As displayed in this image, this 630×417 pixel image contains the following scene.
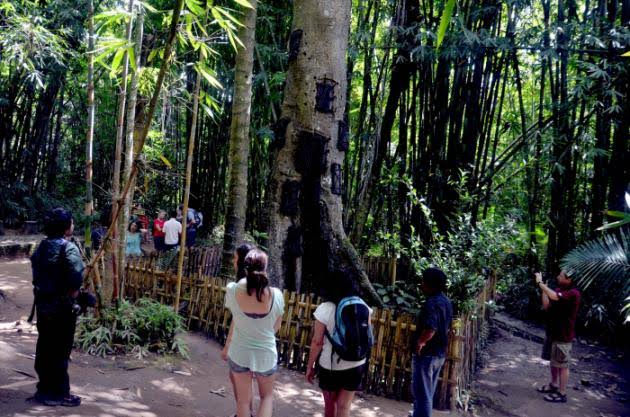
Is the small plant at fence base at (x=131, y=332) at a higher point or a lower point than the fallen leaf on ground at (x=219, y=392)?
higher

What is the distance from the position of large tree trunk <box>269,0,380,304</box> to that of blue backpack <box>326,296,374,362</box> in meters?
1.72

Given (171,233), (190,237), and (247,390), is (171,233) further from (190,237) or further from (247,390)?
(247,390)

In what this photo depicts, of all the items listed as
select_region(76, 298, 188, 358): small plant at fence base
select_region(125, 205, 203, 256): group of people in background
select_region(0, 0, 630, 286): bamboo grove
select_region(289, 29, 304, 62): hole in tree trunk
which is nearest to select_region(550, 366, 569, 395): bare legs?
select_region(0, 0, 630, 286): bamboo grove

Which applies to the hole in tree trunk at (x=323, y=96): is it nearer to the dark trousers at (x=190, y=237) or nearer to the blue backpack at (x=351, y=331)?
the blue backpack at (x=351, y=331)

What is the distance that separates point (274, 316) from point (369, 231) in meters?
5.40

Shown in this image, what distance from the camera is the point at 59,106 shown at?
11391mm

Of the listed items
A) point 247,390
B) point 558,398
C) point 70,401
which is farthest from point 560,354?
point 70,401

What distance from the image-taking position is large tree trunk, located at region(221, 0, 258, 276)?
4898mm

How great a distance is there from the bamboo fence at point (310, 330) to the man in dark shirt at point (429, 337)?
0.79m

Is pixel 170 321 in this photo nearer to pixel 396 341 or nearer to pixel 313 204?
pixel 313 204

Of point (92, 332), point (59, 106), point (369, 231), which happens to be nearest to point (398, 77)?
point (369, 231)

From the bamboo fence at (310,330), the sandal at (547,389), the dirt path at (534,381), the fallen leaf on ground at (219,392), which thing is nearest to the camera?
the fallen leaf on ground at (219,392)

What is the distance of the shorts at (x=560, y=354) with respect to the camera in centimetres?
446

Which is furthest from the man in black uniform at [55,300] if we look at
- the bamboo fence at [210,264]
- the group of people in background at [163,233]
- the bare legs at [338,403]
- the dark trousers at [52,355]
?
the group of people in background at [163,233]
